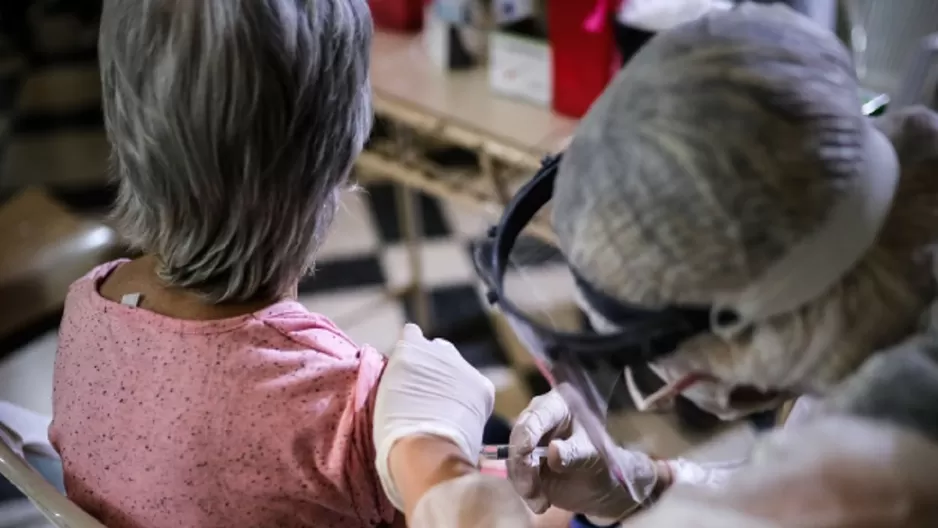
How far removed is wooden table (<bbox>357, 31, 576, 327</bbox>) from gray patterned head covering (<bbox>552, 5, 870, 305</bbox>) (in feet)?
2.41

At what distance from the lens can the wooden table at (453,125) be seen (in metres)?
1.30

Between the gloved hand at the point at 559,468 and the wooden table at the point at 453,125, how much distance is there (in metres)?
0.54

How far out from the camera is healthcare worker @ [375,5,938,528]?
44 centimetres

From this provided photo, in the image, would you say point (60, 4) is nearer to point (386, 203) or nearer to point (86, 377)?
point (386, 203)

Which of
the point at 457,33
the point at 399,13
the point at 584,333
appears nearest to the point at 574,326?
the point at 584,333

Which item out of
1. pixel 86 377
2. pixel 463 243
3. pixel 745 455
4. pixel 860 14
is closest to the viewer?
pixel 745 455

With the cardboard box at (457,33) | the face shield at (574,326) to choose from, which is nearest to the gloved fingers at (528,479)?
the face shield at (574,326)

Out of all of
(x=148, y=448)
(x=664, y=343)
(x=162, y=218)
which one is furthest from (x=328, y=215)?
(x=664, y=343)

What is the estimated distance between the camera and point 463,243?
6.88 ft

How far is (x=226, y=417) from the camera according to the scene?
71cm

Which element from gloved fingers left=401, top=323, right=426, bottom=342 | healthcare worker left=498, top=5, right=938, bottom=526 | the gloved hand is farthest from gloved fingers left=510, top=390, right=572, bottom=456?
healthcare worker left=498, top=5, right=938, bottom=526

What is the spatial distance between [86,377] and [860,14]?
1.29 meters

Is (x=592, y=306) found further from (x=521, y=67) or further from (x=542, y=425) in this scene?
(x=521, y=67)

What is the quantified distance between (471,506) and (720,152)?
31 centimetres
